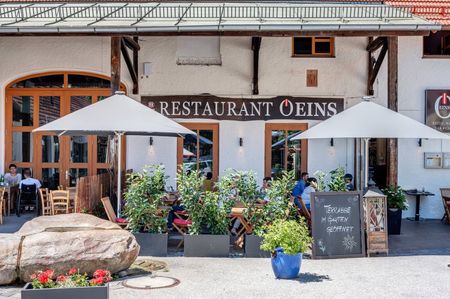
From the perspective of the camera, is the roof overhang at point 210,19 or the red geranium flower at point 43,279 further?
the roof overhang at point 210,19

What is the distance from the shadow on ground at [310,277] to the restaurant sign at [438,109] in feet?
22.9

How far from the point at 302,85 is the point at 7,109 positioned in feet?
24.4

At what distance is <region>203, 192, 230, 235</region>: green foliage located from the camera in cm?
812

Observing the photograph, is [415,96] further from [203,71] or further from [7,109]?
[7,109]

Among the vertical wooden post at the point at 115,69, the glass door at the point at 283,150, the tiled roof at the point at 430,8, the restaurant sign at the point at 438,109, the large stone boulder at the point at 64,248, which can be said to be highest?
the tiled roof at the point at 430,8

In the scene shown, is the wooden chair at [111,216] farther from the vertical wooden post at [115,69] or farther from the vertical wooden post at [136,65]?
the vertical wooden post at [136,65]

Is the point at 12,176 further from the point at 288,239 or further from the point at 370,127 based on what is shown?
the point at 370,127

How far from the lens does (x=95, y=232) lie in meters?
6.72

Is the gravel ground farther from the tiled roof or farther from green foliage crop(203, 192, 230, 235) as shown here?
the tiled roof

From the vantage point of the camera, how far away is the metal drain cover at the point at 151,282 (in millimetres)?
6424

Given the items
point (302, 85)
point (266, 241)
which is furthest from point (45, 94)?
point (266, 241)

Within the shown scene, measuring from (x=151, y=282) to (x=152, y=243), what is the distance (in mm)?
1580

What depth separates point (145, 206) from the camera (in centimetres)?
812

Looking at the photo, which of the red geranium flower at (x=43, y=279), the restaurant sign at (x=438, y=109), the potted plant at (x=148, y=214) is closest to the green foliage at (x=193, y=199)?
the potted plant at (x=148, y=214)
